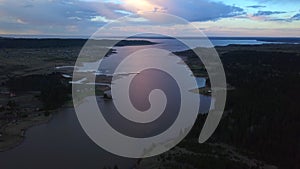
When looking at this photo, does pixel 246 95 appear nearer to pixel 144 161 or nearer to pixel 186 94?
pixel 186 94

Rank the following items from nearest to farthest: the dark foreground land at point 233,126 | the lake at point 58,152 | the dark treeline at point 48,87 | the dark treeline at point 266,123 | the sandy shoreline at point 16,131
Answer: the dark foreground land at point 233,126 → the lake at point 58,152 → the dark treeline at point 266,123 → the sandy shoreline at point 16,131 → the dark treeline at point 48,87

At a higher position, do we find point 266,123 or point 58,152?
point 266,123

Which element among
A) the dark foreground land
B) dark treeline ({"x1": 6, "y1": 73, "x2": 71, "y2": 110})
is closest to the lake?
the dark foreground land

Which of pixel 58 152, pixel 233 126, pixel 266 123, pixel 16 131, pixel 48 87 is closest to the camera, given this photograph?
pixel 58 152

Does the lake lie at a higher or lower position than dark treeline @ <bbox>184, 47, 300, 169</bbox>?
lower

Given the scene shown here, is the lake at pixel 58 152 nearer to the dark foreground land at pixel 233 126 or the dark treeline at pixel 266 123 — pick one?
the dark foreground land at pixel 233 126

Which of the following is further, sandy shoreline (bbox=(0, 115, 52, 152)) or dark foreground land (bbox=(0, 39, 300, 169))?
sandy shoreline (bbox=(0, 115, 52, 152))

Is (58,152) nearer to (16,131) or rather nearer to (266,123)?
(16,131)

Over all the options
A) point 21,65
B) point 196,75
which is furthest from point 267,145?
point 21,65

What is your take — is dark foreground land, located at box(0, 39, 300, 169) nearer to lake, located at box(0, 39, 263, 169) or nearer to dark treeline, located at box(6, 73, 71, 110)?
dark treeline, located at box(6, 73, 71, 110)

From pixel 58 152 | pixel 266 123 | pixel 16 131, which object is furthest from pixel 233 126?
pixel 16 131

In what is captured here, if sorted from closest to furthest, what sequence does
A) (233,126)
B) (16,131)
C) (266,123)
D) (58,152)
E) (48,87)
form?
(58,152) < (233,126) < (266,123) < (16,131) < (48,87)

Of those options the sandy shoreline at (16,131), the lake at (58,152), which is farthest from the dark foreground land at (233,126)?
the lake at (58,152)
